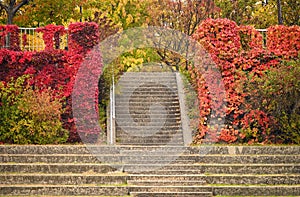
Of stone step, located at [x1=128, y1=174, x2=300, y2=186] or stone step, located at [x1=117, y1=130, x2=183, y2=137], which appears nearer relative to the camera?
stone step, located at [x1=128, y1=174, x2=300, y2=186]

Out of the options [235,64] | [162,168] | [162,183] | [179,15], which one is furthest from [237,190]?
[179,15]

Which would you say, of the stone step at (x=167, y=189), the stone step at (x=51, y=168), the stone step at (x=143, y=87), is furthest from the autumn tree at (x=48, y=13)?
the stone step at (x=167, y=189)

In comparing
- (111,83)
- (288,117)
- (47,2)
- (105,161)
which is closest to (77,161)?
(105,161)

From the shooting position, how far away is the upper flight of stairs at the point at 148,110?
19.3m

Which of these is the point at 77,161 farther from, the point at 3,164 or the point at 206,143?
the point at 206,143

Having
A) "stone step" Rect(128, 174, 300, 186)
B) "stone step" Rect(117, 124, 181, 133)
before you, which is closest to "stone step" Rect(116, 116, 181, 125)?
"stone step" Rect(117, 124, 181, 133)

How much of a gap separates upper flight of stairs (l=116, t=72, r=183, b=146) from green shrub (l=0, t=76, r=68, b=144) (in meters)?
1.98

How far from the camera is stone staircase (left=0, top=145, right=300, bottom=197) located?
588 inches

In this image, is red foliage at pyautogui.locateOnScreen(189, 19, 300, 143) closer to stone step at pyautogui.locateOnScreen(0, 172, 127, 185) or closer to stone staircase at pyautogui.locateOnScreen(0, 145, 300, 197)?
stone staircase at pyautogui.locateOnScreen(0, 145, 300, 197)

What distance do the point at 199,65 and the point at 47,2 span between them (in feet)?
27.0

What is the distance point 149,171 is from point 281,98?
4948 mm

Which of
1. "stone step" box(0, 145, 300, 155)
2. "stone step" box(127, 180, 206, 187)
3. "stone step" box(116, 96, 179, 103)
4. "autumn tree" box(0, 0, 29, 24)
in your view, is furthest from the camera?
"autumn tree" box(0, 0, 29, 24)

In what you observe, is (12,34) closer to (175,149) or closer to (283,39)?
(175,149)

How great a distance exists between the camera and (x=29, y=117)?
728 inches
